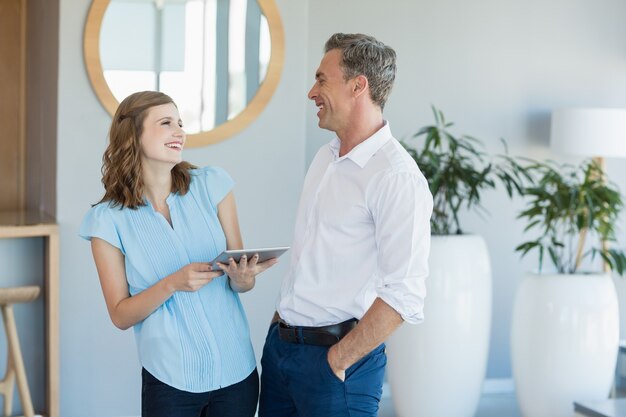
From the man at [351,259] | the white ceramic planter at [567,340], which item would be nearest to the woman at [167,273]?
the man at [351,259]

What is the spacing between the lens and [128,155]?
2.14m

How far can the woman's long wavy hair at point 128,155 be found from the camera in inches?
84.1

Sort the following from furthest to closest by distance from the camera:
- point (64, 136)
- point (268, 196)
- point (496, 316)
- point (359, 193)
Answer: point (496, 316) → point (268, 196) → point (64, 136) → point (359, 193)

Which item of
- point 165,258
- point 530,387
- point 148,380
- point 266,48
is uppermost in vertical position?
point 266,48

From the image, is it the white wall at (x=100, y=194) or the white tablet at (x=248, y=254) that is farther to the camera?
the white wall at (x=100, y=194)

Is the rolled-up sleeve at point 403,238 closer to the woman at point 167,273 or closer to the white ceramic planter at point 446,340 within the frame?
the woman at point 167,273

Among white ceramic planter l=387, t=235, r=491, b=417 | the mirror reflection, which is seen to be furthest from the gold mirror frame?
white ceramic planter l=387, t=235, r=491, b=417

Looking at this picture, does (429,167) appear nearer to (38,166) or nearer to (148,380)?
(38,166)

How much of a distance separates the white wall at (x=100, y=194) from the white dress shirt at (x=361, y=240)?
1.86 metres

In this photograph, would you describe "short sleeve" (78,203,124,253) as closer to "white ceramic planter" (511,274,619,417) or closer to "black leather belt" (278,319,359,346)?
"black leather belt" (278,319,359,346)

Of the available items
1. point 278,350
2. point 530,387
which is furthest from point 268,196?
point 278,350

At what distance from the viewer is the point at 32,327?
412 cm

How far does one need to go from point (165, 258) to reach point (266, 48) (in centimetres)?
215

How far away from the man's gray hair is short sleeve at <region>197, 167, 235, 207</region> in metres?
0.40
